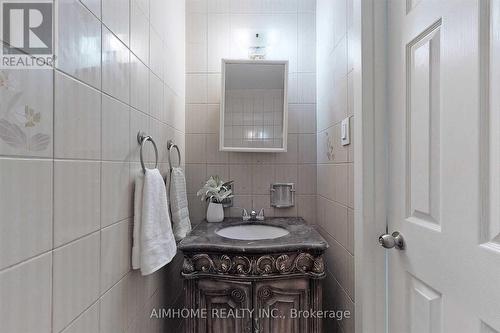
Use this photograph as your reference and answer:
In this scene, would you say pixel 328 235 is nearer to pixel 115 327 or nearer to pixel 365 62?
pixel 365 62

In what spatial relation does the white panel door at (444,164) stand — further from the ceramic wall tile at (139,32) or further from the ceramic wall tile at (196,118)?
the ceramic wall tile at (196,118)

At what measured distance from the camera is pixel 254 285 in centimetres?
125

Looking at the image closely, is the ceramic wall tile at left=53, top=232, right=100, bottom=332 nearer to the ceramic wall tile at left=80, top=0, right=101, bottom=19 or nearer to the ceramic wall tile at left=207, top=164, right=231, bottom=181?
the ceramic wall tile at left=80, top=0, right=101, bottom=19

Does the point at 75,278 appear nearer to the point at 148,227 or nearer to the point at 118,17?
the point at 148,227

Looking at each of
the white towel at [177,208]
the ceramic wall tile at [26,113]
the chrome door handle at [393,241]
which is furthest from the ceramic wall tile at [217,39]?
the chrome door handle at [393,241]

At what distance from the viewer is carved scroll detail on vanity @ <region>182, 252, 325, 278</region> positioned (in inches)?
49.1

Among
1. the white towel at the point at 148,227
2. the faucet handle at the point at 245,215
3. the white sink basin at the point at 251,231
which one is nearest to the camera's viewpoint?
the white towel at the point at 148,227

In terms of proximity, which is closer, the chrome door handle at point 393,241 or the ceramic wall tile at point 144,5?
the chrome door handle at point 393,241

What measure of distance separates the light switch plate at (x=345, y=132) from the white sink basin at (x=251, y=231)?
2.18 feet

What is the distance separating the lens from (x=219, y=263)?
1263mm

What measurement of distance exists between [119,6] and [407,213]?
4.02ft

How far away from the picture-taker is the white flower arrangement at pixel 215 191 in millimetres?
1717

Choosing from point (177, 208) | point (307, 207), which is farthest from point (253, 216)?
point (177, 208)

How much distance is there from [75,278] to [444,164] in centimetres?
104
